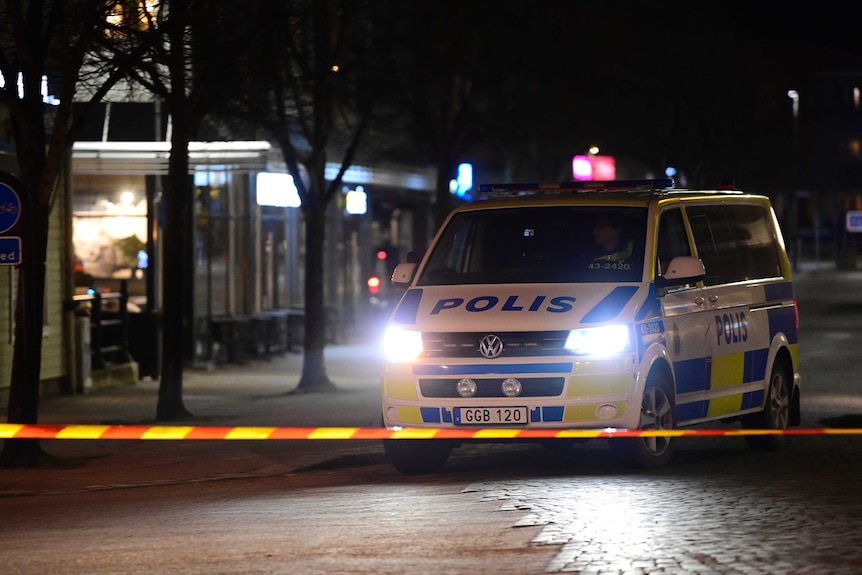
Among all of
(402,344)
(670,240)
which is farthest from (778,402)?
(402,344)

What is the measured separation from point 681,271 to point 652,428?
1114 millimetres

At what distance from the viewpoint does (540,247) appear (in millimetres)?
12336

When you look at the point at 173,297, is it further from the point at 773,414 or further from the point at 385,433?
the point at 773,414

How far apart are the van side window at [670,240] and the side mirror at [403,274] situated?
6.11 feet

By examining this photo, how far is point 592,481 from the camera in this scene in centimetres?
1112

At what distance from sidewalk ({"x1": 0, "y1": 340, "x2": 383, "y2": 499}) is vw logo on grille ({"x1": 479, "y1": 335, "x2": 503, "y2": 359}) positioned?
7.57ft

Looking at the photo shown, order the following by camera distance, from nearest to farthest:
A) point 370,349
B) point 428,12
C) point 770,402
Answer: point 770,402
point 428,12
point 370,349

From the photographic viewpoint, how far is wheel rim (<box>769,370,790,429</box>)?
13570 mm

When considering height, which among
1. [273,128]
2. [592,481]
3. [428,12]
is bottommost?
[592,481]

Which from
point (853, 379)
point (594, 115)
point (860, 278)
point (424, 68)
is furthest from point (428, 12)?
point (860, 278)

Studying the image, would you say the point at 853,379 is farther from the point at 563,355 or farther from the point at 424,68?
the point at 563,355

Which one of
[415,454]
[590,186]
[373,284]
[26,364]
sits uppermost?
[590,186]

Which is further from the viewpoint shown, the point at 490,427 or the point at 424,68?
the point at 424,68

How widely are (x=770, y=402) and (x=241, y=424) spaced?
577 centimetres
